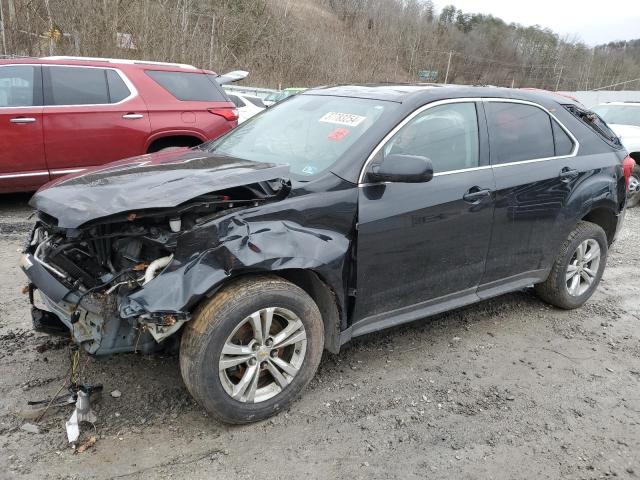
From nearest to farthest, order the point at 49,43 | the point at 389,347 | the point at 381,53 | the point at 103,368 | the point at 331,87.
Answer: the point at 103,368, the point at 389,347, the point at 331,87, the point at 49,43, the point at 381,53

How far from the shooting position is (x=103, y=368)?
10.5 feet

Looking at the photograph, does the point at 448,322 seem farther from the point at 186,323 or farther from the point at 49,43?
the point at 49,43

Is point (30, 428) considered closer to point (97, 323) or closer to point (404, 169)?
point (97, 323)

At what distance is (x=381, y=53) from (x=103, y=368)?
4764 cm

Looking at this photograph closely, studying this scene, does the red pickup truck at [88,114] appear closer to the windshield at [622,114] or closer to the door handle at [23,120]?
the door handle at [23,120]

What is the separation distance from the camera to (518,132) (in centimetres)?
387

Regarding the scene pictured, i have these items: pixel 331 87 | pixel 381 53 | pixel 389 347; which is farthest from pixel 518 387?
pixel 381 53

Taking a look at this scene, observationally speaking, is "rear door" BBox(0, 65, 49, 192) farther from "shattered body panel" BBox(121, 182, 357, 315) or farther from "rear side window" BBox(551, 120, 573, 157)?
"rear side window" BBox(551, 120, 573, 157)

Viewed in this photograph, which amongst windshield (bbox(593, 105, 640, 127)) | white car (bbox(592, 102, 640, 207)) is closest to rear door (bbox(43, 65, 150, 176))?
white car (bbox(592, 102, 640, 207))

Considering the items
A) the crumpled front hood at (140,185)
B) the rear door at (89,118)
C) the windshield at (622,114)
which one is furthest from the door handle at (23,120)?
the windshield at (622,114)

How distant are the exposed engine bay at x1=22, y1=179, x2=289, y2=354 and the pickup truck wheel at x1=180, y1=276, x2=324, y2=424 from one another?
0.57 ft

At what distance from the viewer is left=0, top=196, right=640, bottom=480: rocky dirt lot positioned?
8.35 ft

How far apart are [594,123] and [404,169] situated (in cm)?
255

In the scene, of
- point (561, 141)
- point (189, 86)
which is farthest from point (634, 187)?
point (189, 86)
